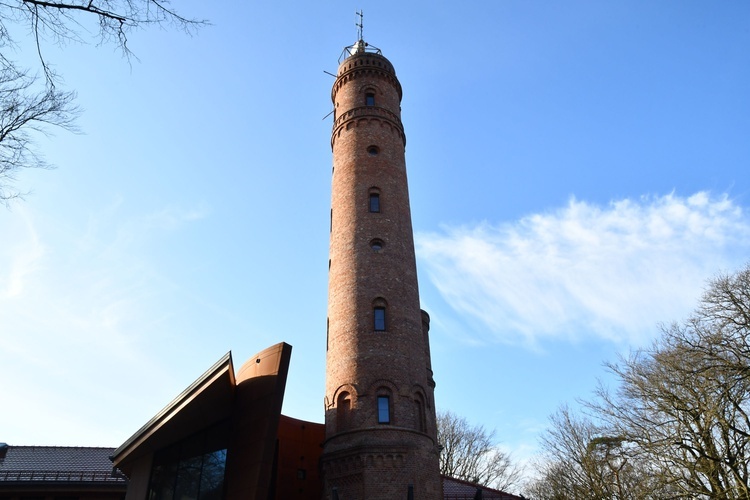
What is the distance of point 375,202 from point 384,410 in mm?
8778

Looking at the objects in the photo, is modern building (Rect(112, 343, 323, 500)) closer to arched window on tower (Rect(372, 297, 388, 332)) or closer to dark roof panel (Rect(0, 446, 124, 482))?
arched window on tower (Rect(372, 297, 388, 332))

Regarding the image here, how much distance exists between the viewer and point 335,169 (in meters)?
26.3

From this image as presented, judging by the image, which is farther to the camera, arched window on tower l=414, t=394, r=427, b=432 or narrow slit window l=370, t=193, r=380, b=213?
narrow slit window l=370, t=193, r=380, b=213

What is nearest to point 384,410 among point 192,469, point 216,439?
point 216,439

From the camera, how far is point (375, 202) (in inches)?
963

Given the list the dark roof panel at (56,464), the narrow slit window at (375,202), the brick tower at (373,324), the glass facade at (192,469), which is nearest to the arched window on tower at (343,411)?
the brick tower at (373,324)

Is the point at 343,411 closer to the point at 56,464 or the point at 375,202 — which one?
the point at 375,202

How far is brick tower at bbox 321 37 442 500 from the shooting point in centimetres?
1917

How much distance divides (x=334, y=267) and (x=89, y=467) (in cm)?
1641

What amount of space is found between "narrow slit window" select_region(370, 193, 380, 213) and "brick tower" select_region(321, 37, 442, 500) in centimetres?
5

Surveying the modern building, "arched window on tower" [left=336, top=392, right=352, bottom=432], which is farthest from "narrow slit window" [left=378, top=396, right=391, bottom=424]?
the modern building

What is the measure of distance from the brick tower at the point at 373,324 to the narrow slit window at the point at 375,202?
0.15ft

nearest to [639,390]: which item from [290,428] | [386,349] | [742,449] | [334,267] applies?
[742,449]

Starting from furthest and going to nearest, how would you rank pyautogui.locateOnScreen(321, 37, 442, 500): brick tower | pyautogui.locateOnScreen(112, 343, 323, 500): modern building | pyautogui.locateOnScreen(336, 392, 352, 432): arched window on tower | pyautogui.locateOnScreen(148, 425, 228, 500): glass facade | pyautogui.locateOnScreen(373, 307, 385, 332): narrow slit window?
pyautogui.locateOnScreen(373, 307, 385, 332): narrow slit window
pyautogui.locateOnScreen(336, 392, 352, 432): arched window on tower
pyautogui.locateOnScreen(321, 37, 442, 500): brick tower
pyautogui.locateOnScreen(148, 425, 228, 500): glass facade
pyautogui.locateOnScreen(112, 343, 323, 500): modern building
